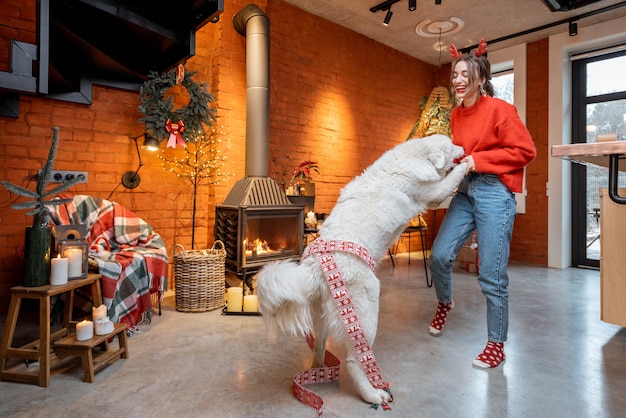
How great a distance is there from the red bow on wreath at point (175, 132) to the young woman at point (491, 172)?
6.92 ft

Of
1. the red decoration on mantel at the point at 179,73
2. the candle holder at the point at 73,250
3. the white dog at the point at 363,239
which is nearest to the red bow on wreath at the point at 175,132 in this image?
the red decoration on mantel at the point at 179,73

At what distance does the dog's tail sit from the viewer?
1313 mm

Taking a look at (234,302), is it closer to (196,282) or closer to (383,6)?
(196,282)

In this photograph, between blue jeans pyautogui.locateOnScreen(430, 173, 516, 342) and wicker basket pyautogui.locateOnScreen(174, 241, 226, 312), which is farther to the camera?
wicker basket pyautogui.locateOnScreen(174, 241, 226, 312)

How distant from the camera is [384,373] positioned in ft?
5.79

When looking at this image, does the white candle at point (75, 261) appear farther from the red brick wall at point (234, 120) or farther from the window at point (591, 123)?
the window at point (591, 123)

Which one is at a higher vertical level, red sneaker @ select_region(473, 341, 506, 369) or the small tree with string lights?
the small tree with string lights

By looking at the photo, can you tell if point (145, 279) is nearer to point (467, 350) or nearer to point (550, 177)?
point (467, 350)

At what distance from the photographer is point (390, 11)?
401cm

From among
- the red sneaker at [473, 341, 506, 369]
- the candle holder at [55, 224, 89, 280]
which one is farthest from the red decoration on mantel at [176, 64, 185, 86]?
the red sneaker at [473, 341, 506, 369]

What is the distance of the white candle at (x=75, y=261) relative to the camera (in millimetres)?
1802

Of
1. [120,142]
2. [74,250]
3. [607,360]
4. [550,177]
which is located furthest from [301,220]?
[550,177]

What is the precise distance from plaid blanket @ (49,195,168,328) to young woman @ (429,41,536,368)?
194cm

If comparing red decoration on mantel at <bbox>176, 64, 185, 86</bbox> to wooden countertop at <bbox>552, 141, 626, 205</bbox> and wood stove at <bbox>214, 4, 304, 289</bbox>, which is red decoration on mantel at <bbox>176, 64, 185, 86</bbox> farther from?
wooden countertop at <bbox>552, 141, 626, 205</bbox>
